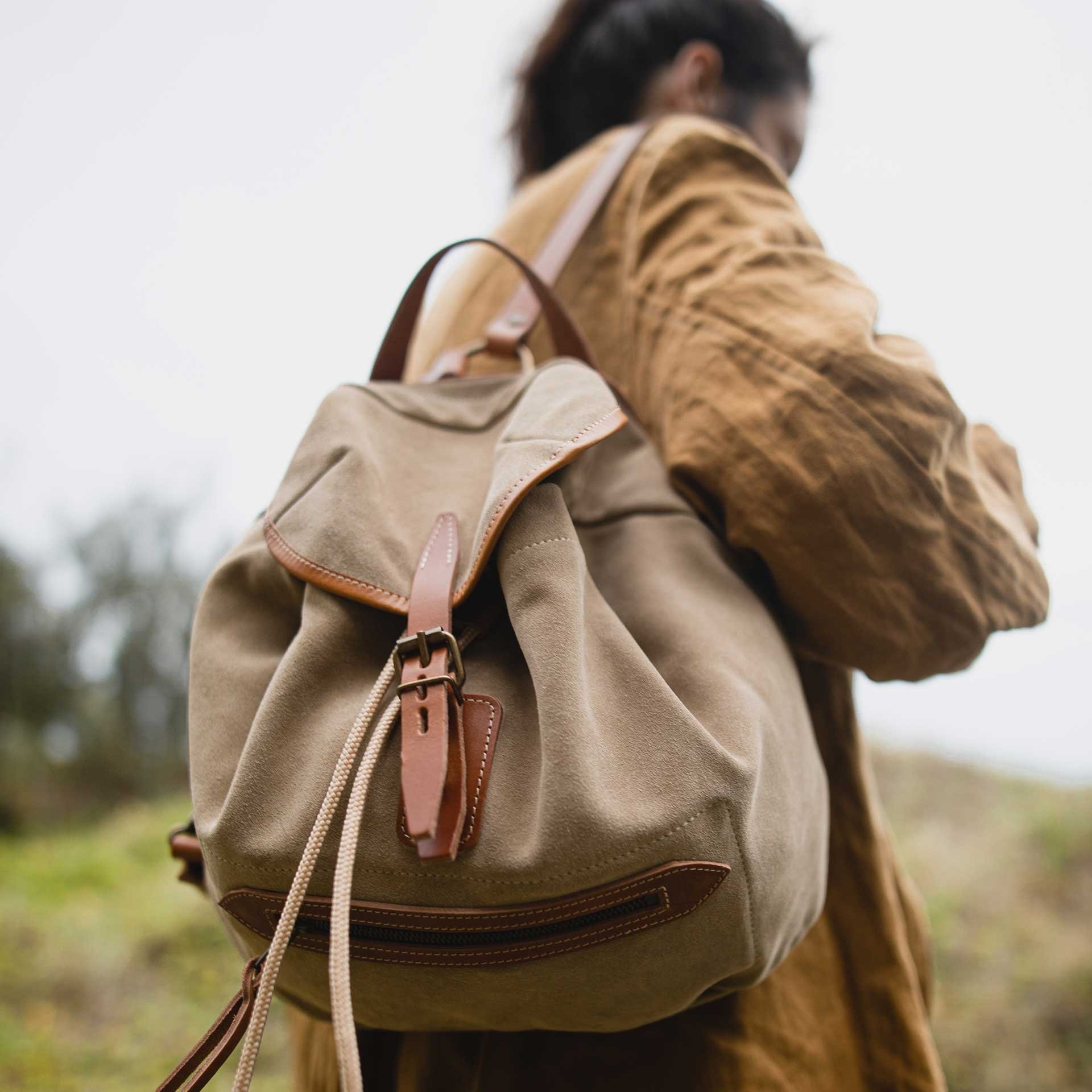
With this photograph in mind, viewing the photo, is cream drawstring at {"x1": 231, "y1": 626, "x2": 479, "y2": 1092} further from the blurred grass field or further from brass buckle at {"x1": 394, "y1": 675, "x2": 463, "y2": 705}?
the blurred grass field

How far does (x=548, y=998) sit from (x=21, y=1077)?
8.55 feet

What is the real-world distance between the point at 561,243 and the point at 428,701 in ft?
2.26

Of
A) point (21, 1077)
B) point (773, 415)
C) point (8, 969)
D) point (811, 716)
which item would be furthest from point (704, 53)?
point (8, 969)

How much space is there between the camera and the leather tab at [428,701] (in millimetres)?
597

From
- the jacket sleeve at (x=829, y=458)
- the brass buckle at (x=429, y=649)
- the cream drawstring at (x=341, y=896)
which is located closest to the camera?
the cream drawstring at (x=341, y=896)

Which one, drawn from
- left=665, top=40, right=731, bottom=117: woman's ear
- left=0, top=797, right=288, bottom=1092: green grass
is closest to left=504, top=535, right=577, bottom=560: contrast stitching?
left=665, top=40, right=731, bottom=117: woman's ear

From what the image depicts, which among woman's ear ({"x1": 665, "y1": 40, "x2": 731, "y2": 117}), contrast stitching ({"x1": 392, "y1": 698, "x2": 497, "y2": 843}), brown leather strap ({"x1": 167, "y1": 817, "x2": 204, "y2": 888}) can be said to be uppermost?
woman's ear ({"x1": 665, "y1": 40, "x2": 731, "y2": 117})

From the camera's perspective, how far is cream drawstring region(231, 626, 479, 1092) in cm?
54

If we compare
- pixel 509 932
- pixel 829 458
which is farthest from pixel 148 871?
pixel 829 458

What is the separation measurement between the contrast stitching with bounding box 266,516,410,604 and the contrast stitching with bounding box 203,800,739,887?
21 cm

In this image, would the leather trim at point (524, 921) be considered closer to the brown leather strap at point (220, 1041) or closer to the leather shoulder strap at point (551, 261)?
the brown leather strap at point (220, 1041)

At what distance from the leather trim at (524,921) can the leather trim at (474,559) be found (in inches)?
9.0

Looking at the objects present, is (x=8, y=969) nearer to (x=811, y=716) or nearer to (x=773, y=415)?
(x=811, y=716)

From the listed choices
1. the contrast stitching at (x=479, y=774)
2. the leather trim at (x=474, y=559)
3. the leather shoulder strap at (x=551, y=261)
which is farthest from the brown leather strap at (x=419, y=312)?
the contrast stitching at (x=479, y=774)
